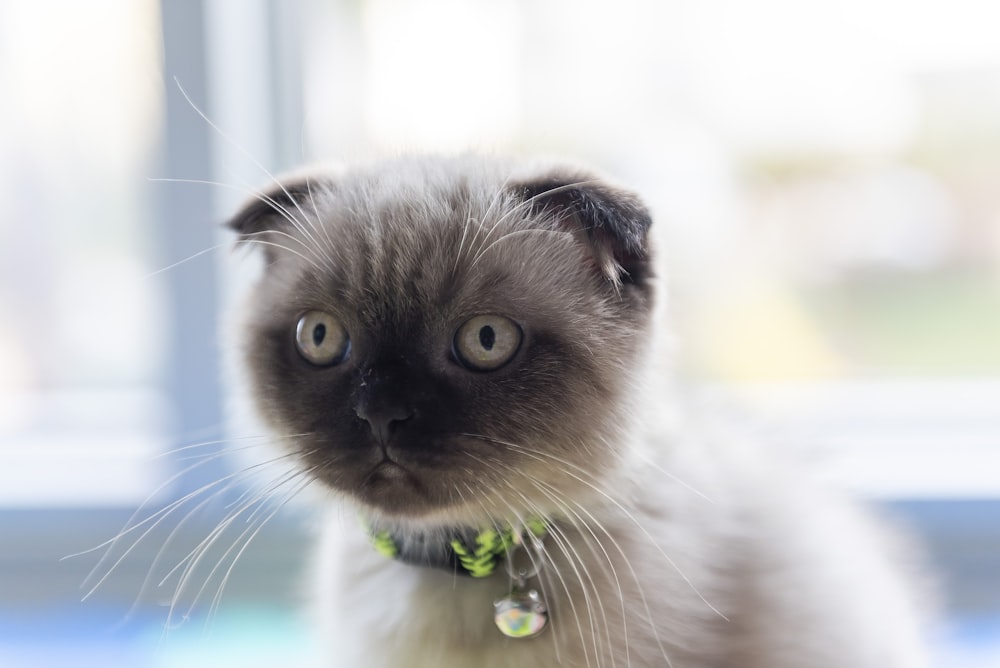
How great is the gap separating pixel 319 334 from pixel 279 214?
189 mm

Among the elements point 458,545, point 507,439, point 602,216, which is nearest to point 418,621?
point 458,545

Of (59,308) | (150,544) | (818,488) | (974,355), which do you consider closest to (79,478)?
(150,544)

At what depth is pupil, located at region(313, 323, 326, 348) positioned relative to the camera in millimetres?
959

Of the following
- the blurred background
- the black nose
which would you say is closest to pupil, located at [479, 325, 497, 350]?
the black nose

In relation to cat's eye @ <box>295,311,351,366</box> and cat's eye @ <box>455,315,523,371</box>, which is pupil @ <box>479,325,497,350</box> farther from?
cat's eye @ <box>295,311,351,366</box>

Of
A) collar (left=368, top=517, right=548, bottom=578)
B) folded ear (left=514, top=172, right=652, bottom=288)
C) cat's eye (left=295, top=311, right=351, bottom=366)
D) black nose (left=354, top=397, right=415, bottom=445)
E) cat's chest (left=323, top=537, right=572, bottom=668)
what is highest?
folded ear (left=514, top=172, right=652, bottom=288)

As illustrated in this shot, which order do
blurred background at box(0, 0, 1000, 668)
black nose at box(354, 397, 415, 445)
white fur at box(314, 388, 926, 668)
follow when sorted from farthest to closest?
blurred background at box(0, 0, 1000, 668), white fur at box(314, 388, 926, 668), black nose at box(354, 397, 415, 445)

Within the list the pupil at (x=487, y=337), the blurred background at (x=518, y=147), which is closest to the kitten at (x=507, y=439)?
the pupil at (x=487, y=337)

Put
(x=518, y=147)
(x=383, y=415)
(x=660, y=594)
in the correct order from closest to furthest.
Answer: (x=383, y=415)
(x=660, y=594)
(x=518, y=147)

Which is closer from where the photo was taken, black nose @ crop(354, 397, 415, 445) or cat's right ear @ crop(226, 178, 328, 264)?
black nose @ crop(354, 397, 415, 445)

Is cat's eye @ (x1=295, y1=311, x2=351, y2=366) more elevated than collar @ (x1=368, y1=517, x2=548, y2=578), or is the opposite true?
cat's eye @ (x1=295, y1=311, x2=351, y2=366)

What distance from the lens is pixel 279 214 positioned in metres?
1.06

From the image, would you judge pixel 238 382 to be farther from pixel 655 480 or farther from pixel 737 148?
pixel 737 148

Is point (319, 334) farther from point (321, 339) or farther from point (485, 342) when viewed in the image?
point (485, 342)
